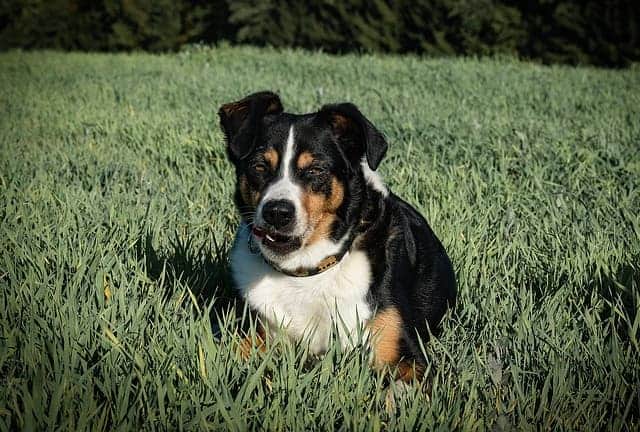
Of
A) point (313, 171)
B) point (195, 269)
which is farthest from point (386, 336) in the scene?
point (195, 269)

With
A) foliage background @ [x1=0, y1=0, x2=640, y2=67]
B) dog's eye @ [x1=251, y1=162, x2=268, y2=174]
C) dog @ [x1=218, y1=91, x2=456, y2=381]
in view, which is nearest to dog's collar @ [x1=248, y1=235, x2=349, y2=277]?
dog @ [x1=218, y1=91, x2=456, y2=381]

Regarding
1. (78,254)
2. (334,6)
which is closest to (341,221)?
(78,254)

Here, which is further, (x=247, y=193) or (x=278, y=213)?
(x=247, y=193)

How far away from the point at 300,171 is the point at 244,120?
34 centimetres

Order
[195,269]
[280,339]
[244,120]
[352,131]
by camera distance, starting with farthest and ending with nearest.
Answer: [195,269], [352,131], [244,120], [280,339]

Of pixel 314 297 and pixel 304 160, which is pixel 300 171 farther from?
pixel 314 297

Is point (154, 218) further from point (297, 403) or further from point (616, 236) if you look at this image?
point (616, 236)

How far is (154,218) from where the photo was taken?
420 cm

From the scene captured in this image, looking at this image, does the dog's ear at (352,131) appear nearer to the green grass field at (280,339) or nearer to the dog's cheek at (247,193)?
the dog's cheek at (247,193)

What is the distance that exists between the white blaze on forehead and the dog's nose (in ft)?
0.06

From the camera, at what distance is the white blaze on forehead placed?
2.87 meters

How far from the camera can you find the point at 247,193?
10.2 ft

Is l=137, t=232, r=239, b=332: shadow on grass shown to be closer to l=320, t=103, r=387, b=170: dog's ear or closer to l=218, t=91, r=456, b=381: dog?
l=218, t=91, r=456, b=381: dog

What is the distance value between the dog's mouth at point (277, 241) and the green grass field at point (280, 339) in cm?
34
